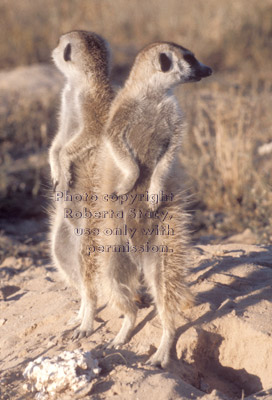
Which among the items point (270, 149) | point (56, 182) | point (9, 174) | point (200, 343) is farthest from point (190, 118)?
point (200, 343)

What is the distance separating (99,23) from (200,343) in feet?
32.6

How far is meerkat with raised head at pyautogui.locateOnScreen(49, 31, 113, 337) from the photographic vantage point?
3.14 metres

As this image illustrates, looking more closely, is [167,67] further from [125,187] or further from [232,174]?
[232,174]

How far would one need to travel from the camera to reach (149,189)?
283 cm

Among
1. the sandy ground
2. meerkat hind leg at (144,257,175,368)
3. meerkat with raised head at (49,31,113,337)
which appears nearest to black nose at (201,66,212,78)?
meerkat with raised head at (49,31,113,337)

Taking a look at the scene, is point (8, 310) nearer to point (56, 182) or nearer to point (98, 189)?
point (56, 182)

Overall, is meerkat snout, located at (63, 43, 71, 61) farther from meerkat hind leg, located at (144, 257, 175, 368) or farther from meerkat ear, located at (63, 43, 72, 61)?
meerkat hind leg, located at (144, 257, 175, 368)

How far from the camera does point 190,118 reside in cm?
767

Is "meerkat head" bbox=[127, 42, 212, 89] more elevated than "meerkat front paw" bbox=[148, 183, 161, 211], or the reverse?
"meerkat head" bbox=[127, 42, 212, 89]

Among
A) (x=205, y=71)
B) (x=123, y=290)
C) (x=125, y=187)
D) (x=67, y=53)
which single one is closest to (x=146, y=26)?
(x=67, y=53)

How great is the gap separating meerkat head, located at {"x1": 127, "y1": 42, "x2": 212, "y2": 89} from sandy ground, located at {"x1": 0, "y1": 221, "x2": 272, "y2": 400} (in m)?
1.34

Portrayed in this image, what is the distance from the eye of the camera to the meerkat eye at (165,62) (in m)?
2.87

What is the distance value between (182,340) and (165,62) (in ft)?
5.05

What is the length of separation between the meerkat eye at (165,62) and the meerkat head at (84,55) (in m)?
0.50
